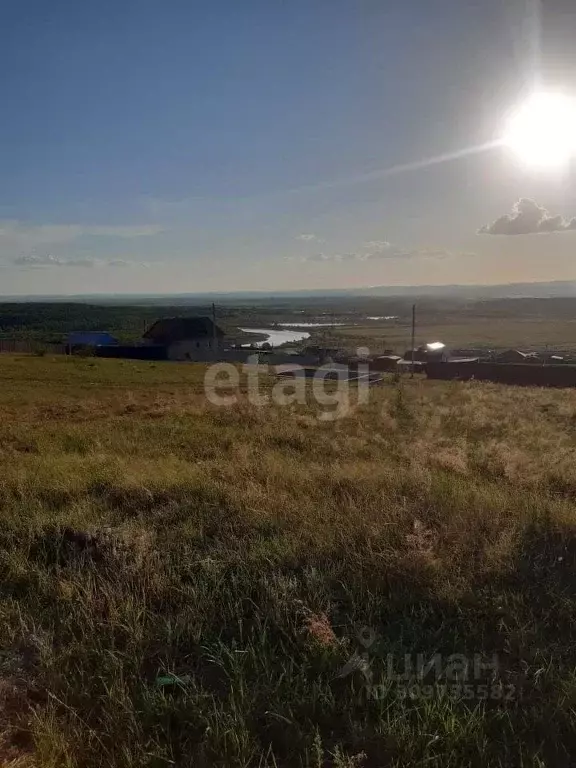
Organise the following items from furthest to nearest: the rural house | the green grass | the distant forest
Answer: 1. the distant forest
2. the rural house
3. the green grass

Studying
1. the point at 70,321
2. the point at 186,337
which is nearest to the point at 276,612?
the point at 186,337

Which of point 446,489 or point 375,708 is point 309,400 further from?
point 375,708

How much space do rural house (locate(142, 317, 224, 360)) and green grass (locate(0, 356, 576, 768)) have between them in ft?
153

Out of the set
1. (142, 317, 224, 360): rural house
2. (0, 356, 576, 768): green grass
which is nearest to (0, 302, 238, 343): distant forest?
(142, 317, 224, 360): rural house

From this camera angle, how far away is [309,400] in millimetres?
19109

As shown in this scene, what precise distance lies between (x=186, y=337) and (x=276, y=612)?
52.8 metres

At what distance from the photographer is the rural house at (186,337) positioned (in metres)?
52.7

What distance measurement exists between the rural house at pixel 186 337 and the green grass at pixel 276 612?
46.7m

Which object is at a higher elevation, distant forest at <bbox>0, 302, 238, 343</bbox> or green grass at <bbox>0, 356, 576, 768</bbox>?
distant forest at <bbox>0, 302, 238, 343</bbox>

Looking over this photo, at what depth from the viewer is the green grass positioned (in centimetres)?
219

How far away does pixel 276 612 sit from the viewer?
2963 millimetres

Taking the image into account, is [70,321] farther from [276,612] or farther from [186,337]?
[276,612]

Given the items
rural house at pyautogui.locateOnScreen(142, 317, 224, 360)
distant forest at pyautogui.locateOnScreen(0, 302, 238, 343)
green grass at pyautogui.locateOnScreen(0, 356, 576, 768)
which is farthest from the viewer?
distant forest at pyautogui.locateOnScreen(0, 302, 238, 343)

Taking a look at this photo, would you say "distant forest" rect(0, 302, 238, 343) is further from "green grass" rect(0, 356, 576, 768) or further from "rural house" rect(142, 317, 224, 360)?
"green grass" rect(0, 356, 576, 768)
